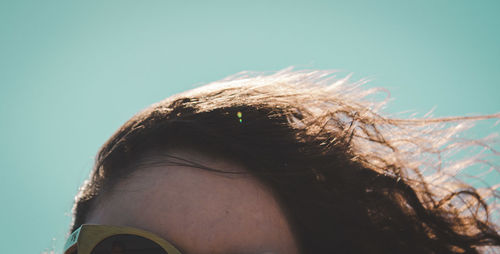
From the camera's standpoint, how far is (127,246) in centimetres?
111

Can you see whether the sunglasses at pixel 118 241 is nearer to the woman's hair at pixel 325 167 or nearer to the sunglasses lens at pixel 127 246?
the sunglasses lens at pixel 127 246

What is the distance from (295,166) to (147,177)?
60cm

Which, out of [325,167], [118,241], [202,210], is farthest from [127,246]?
[325,167]

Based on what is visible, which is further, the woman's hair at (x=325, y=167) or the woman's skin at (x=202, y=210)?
the woman's hair at (x=325, y=167)

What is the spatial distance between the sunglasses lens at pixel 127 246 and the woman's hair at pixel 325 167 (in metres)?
0.32

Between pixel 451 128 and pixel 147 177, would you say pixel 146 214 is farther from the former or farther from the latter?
pixel 451 128

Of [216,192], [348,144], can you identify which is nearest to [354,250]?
[348,144]

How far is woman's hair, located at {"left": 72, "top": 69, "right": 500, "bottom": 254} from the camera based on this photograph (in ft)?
4.55

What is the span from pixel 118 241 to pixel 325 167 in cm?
86

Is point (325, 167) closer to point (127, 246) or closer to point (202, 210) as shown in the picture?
point (202, 210)

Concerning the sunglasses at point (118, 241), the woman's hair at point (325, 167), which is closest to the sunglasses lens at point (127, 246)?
the sunglasses at point (118, 241)

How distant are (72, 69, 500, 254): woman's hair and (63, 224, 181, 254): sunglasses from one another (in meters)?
0.30

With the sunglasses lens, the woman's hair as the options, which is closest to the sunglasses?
the sunglasses lens

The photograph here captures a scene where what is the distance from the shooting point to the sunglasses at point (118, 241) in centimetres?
110
